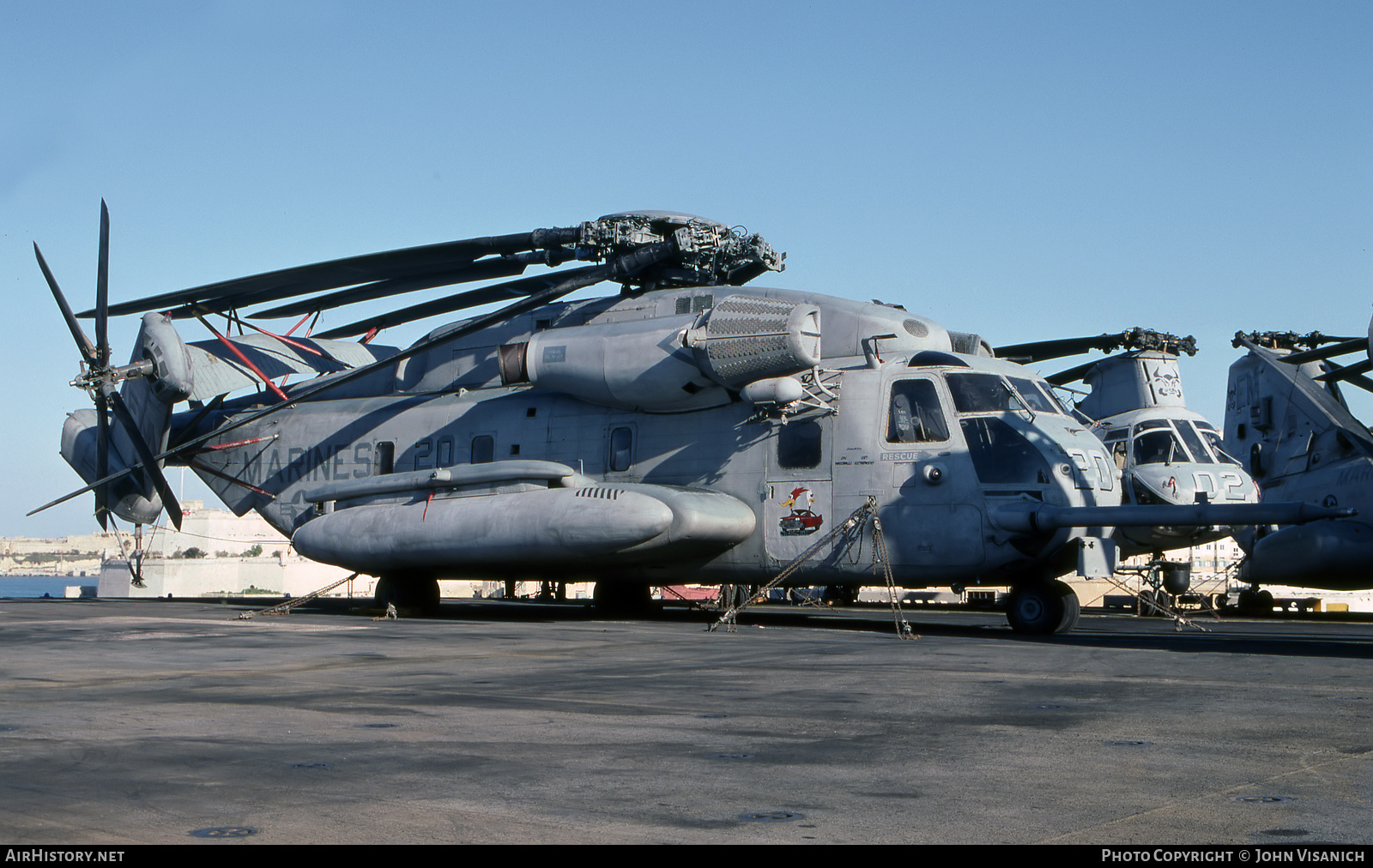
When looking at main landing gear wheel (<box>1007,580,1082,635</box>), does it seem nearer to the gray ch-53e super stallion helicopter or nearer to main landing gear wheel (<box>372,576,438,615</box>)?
the gray ch-53e super stallion helicopter

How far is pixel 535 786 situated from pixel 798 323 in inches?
501

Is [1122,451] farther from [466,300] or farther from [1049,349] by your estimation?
[466,300]

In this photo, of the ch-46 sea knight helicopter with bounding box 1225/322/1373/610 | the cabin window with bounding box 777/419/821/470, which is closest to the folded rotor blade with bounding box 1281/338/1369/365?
the ch-46 sea knight helicopter with bounding box 1225/322/1373/610

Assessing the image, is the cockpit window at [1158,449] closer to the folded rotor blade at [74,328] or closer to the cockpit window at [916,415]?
the cockpit window at [916,415]

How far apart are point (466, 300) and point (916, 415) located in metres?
8.41

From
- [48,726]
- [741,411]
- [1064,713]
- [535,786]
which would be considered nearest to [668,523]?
[741,411]

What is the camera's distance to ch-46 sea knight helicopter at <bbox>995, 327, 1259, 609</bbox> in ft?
82.3

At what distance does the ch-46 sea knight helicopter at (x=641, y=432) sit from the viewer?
55.6ft

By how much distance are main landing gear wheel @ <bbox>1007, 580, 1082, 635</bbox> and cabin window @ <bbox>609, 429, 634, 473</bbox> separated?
618cm

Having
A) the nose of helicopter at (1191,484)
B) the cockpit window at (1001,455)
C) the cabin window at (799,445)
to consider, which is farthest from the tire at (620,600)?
the nose of helicopter at (1191,484)

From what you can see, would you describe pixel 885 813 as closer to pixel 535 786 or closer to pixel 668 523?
pixel 535 786

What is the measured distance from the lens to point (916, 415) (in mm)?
17406

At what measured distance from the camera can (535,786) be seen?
513cm

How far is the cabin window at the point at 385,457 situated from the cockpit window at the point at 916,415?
888 cm
